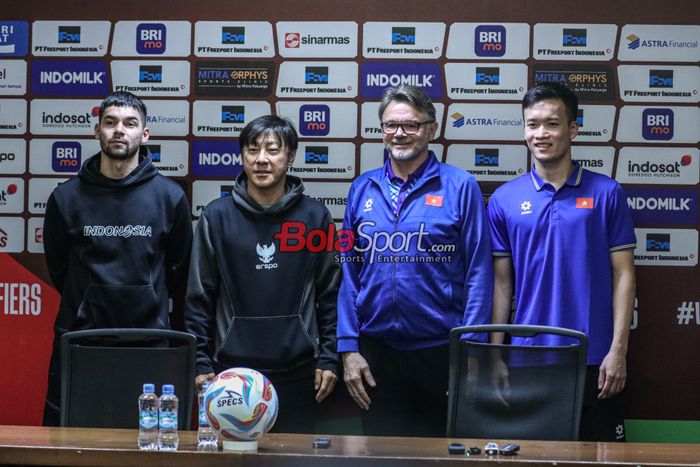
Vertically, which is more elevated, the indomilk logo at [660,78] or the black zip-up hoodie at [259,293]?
the indomilk logo at [660,78]

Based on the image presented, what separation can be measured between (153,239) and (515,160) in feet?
5.47

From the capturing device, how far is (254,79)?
4113 mm

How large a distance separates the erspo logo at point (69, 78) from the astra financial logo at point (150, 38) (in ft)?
0.66

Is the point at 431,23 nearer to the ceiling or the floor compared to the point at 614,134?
nearer to the ceiling

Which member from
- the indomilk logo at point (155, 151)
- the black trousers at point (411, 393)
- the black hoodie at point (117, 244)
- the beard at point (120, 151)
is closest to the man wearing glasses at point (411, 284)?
the black trousers at point (411, 393)

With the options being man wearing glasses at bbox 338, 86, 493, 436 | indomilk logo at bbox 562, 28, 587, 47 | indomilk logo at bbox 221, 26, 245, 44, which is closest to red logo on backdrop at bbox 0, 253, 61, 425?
indomilk logo at bbox 221, 26, 245, 44

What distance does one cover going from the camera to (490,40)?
405cm

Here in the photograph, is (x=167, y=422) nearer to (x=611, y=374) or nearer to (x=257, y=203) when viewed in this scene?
(x=257, y=203)

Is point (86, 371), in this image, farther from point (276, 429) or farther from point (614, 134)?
point (614, 134)

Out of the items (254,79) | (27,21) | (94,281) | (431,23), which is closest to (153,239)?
(94,281)

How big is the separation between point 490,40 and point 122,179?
178 centimetres

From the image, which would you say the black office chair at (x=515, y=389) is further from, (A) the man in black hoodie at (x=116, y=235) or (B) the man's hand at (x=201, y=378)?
(A) the man in black hoodie at (x=116, y=235)

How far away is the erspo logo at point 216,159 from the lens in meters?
4.13

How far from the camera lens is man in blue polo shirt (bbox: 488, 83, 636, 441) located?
137 inches
